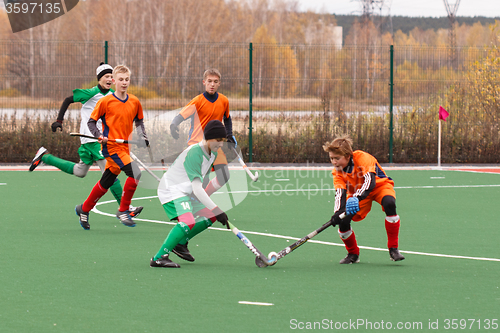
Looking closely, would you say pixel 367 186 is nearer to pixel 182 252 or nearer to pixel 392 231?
pixel 392 231

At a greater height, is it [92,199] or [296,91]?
[296,91]

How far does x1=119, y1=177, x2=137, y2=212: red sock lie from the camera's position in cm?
913

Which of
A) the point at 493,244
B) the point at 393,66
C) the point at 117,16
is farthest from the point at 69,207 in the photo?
the point at 117,16

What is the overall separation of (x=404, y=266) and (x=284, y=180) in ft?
26.9

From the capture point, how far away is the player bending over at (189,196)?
6348 millimetres

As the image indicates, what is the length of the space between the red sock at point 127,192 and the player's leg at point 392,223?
3580mm

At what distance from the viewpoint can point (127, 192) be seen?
30.1 feet

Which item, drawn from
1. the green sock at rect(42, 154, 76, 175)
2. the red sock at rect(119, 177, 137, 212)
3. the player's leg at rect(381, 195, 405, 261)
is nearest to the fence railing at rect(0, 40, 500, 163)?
the green sock at rect(42, 154, 76, 175)

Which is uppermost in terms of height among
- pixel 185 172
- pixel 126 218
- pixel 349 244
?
pixel 185 172

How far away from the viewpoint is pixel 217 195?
12.2m

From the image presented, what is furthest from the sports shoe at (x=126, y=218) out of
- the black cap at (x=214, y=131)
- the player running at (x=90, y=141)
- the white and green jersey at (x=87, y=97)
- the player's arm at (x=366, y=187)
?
the player's arm at (x=366, y=187)

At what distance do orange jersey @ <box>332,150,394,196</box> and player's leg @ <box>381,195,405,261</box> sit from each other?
199 millimetres

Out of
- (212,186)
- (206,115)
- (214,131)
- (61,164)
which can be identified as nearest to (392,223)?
(214,131)

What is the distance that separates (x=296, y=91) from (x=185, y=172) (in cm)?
1176
